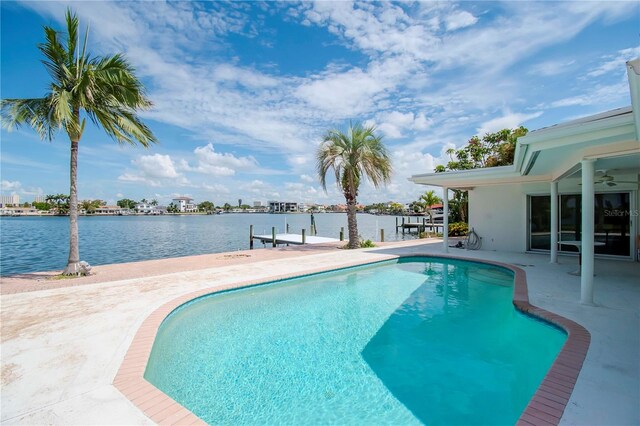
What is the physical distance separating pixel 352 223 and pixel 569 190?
8737mm

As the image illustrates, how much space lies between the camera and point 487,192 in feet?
42.8

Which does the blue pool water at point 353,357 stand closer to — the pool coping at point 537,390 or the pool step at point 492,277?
the pool coping at point 537,390

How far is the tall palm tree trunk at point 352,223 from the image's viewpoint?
47.9 feet

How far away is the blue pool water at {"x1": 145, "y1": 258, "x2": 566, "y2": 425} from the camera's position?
3.24m

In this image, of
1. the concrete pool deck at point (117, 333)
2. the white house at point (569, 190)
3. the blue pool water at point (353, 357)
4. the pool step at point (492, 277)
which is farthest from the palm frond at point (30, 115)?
the pool step at point (492, 277)

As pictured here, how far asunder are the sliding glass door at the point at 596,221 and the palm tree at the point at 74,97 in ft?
49.7

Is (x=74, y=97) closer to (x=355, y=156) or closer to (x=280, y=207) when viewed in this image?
(x=355, y=156)

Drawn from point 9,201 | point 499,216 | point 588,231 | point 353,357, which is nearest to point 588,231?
point 588,231

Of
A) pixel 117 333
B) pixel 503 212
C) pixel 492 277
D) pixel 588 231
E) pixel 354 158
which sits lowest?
pixel 492 277

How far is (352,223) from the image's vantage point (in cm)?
1482

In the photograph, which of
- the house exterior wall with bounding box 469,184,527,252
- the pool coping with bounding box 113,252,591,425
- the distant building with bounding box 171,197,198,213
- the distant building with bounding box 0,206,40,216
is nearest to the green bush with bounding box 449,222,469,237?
the house exterior wall with bounding box 469,184,527,252

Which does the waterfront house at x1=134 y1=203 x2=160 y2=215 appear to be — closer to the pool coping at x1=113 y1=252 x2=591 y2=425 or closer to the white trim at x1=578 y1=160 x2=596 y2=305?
the pool coping at x1=113 y1=252 x2=591 y2=425

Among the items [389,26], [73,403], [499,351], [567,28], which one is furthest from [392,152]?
[73,403]

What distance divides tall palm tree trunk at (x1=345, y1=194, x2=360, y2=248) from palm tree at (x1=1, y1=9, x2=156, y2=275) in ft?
31.6
